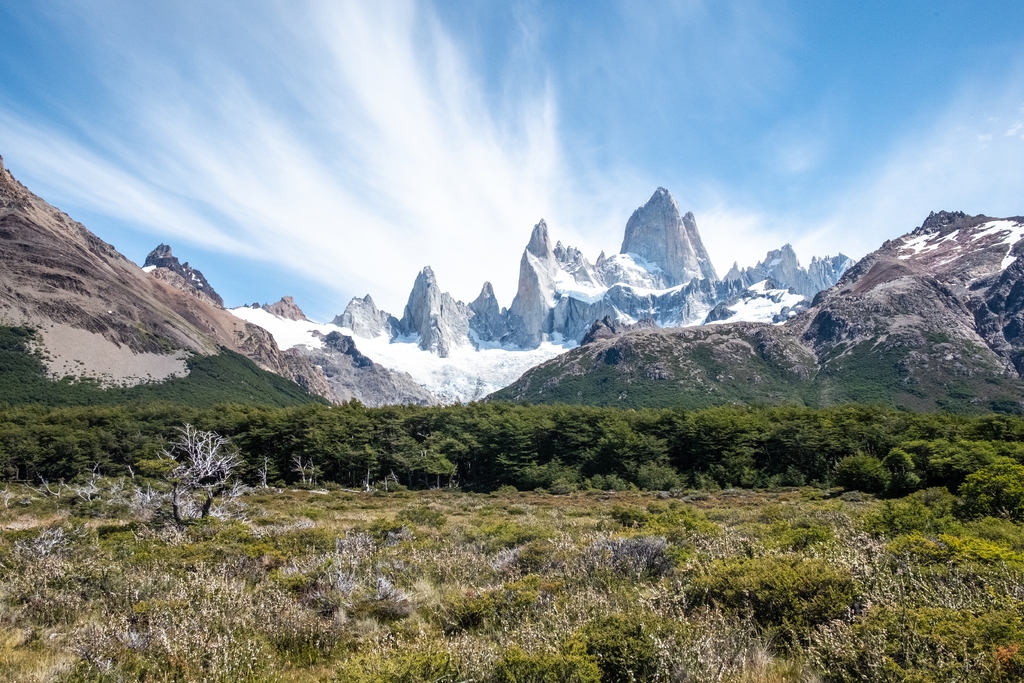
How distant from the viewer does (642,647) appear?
5812 mm

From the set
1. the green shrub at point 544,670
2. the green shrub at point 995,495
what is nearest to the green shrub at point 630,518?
the green shrub at point 995,495

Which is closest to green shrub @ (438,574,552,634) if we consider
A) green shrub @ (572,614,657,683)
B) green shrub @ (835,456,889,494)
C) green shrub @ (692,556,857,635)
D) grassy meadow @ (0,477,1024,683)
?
grassy meadow @ (0,477,1024,683)

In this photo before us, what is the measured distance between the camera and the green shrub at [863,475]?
36.6 metres

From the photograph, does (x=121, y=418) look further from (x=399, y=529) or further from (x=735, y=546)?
(x=735, y=546)

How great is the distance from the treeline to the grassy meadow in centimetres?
4847

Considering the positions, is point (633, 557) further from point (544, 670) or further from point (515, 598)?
point (544, 670)

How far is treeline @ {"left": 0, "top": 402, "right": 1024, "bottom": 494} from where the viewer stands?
57281mm

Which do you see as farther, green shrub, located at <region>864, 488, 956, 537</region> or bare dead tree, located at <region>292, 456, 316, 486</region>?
bare dead tree, located at <region>292, 456, 316, 486</region>

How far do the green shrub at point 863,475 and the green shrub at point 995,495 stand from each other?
21.0m

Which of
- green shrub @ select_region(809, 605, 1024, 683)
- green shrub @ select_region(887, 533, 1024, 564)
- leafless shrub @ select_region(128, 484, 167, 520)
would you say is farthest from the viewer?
leafless shrub @ select_region(128, 484, 167, 520)

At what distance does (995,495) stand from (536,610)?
57.7ft

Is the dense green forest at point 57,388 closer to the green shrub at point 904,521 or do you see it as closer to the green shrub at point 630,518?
the green shrub at point 630,518

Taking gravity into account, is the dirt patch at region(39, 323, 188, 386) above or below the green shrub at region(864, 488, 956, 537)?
below

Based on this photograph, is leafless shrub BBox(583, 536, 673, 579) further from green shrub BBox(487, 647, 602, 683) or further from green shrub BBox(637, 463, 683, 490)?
green shrub BBox(637, 463, 683, 490)
